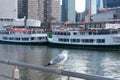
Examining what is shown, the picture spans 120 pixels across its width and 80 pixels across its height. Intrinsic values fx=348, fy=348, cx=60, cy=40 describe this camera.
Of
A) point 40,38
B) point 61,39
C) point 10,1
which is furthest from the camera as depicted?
point 10,1

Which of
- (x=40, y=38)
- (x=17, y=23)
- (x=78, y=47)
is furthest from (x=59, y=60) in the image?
(x=17, y=23)

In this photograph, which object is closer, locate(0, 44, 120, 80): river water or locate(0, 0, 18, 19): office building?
locate(0, 44, 120, 80): river water

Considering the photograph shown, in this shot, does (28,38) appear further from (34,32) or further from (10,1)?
(10,1)

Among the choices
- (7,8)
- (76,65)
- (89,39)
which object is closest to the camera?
Result: (76,65)

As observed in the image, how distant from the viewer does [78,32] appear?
84.1 metres

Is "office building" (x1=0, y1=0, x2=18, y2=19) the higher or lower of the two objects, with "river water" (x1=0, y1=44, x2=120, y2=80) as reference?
higher

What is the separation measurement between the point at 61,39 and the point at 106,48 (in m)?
15.6

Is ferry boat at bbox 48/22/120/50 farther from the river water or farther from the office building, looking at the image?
the office building

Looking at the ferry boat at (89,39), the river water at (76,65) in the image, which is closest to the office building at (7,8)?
the ferry boat at (89,39)

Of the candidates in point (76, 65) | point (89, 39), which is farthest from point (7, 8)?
point (76, 65)

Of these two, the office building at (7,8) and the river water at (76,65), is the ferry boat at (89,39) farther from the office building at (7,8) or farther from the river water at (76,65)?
the office building at (7,8)

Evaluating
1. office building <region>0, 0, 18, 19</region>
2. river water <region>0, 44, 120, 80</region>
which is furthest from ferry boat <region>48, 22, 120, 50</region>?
office building <region>0, 0, 18, 19</region>

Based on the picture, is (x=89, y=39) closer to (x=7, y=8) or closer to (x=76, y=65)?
(x=76, y=65)

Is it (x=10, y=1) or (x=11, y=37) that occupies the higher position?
(x=10, y=1)
